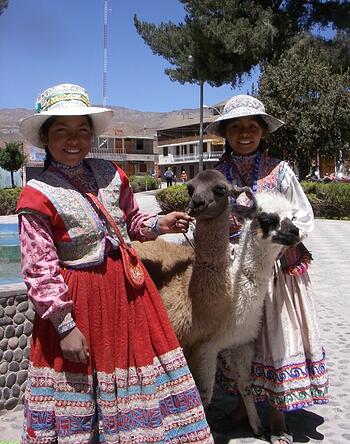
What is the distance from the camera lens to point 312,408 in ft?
12.3

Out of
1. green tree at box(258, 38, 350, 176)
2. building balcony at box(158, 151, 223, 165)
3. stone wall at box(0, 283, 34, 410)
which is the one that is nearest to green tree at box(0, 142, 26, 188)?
green tree at box(258, 38, 350, 176)

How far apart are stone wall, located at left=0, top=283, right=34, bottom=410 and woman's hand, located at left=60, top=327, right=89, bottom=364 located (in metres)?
1.47

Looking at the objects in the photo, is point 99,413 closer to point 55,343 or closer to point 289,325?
point 55,343

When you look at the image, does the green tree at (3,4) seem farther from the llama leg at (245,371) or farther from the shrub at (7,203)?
the llama leg at (245,371)

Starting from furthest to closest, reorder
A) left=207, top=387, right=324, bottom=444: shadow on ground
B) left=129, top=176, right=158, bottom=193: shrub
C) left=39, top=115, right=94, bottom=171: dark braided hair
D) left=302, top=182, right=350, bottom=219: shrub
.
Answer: left=129, top=176, right=158, bottom=193: shrub < left=302, top=182, right=350, bottom=219: shrub < left=207, top=387, right=324, bottom=444: shadow on ground < left=39, top=115, right=94, bottom=171: dark braided hair

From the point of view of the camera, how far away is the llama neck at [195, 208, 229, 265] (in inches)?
107

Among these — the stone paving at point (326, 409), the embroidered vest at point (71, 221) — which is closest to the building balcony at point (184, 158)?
the stone paving at point (326, 409)

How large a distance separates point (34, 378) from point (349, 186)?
1701 centimetres

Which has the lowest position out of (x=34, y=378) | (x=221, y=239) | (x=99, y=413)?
(x=99, y=413)

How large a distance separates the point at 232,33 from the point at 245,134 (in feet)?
71.5

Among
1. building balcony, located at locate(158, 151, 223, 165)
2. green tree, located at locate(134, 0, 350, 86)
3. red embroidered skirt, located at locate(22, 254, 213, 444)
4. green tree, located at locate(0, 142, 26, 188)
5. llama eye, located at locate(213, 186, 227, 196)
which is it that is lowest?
red embroidered skirt, located at locate(22, 254, 213, 444)

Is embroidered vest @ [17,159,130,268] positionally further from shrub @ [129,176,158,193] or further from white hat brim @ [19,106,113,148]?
shrub @ [129,176,158,193]

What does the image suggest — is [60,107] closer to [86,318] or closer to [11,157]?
[86,318]

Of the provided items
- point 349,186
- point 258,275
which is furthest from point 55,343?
point 349,186
